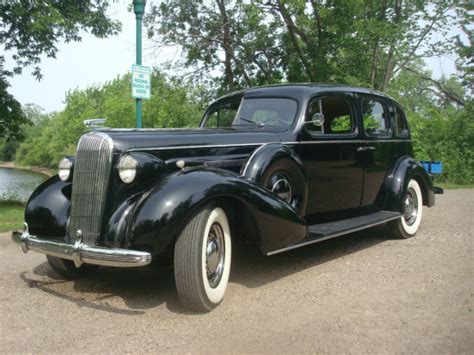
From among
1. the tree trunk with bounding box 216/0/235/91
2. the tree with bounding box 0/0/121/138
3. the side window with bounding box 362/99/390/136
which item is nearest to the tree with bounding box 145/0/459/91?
the tree trunk with bounding box 216/0/235/91

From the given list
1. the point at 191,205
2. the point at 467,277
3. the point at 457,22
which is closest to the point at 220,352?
the point at 191,205

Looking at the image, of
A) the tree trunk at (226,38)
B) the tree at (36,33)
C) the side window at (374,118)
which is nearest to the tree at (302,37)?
the tree trunk at (226,38)

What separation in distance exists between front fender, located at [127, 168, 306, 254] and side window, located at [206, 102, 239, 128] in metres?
1.86

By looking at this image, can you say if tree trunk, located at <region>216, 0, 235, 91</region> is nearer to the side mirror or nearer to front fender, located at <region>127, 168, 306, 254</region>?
the side mirror

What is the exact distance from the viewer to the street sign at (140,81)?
761 centimetres

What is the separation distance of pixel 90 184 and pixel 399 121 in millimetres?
4574

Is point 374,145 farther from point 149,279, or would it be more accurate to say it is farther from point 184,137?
point 149,279

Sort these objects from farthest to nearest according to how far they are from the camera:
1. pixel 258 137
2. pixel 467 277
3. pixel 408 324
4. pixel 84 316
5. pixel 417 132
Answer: pixel 417 132 → pixel 258 137 → pixel 467 277 → pixel 84 316 → pixel 408 324

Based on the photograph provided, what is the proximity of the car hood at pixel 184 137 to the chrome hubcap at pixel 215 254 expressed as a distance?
823mm

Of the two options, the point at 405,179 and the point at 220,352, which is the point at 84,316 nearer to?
the point at 220,352

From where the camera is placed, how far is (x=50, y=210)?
4.21 metres

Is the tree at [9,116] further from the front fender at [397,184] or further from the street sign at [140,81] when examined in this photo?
the front fender at [397,184]

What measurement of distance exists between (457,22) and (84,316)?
15505 millimetres

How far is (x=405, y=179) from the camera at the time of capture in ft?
20.1
